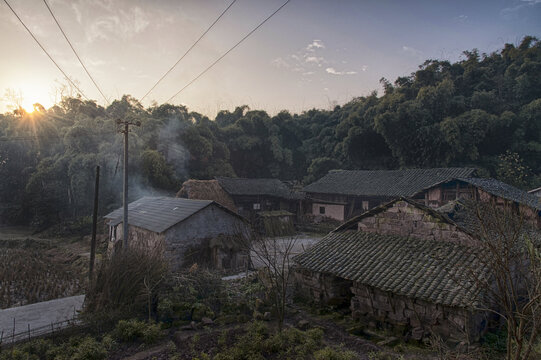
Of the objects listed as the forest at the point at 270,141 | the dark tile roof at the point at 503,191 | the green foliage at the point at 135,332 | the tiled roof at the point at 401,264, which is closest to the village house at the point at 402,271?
the tiled roof at the point at 401,264

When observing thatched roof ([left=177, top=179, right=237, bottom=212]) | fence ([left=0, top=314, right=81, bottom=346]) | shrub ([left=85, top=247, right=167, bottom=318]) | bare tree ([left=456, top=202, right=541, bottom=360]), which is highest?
thatched roof ([left=177, top=179, right=237, bottom=212])

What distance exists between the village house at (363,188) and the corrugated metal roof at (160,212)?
16275 mm

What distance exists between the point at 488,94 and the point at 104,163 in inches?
1481

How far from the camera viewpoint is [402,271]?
943 centimetres

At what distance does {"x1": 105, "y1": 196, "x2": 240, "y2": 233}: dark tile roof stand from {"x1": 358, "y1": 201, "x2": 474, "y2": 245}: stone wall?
768 cm

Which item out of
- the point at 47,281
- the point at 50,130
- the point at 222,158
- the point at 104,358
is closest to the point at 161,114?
the point at 222,158

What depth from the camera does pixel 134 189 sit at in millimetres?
29094

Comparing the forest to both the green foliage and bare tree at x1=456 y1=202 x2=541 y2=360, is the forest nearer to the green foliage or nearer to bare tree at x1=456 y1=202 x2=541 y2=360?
the green foliage

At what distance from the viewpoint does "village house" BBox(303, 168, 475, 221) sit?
26047mm

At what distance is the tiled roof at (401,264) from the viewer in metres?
8.16

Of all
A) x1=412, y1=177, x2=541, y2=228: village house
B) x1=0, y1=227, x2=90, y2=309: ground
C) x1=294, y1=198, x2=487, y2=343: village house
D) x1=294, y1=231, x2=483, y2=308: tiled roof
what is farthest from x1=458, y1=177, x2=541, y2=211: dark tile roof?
x1=0, y1=227, x2=90, y2=309: ground

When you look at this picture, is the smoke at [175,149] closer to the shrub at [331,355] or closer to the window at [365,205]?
the window at [365,205]

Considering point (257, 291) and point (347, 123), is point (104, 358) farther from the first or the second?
point (347, 123)

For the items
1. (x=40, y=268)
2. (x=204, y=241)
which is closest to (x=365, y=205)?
(x=204, y=241)
